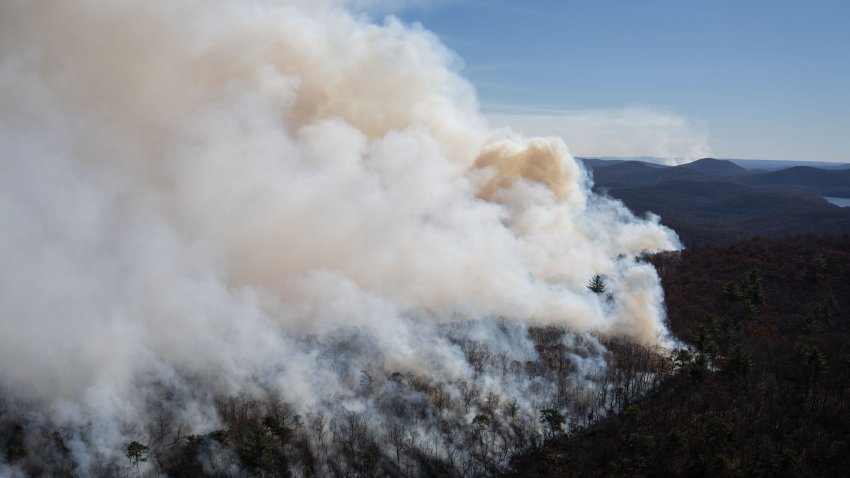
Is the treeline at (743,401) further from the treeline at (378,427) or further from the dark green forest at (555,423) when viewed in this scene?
the treeline at (378,427)

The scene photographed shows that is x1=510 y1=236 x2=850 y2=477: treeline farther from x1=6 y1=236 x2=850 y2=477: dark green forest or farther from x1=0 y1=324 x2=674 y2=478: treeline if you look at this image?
x1=0 y1=324 x2=674 y2=478: treeline

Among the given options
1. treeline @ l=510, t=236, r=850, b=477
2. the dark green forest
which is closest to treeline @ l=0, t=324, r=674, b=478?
the dark green forest

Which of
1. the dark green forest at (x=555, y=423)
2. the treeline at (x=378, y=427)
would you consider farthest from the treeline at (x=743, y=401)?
the treeline at (x=378, y=427)

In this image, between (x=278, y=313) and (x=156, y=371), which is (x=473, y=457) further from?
(x=156, y=371)

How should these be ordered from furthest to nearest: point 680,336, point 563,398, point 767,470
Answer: point 680,336
point 563,398
point 767,470

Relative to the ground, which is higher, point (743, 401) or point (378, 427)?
point (743, 401)

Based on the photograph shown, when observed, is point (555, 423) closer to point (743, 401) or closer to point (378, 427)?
point (378, 427)

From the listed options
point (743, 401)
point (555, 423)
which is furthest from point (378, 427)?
point (743, 401)

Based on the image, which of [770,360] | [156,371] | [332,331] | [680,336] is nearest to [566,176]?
[680,336]
